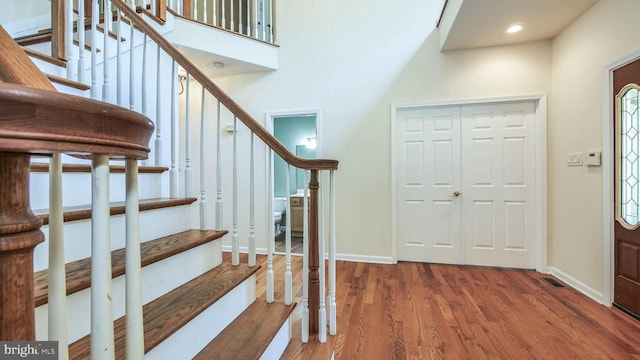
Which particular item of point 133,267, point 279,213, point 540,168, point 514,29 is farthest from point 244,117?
point 279,213

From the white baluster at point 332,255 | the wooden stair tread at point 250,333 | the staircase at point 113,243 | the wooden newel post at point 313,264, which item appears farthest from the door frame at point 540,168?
the wooden stair tread at point 250,333

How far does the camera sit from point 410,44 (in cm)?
316

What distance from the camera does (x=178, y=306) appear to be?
46.6 inches

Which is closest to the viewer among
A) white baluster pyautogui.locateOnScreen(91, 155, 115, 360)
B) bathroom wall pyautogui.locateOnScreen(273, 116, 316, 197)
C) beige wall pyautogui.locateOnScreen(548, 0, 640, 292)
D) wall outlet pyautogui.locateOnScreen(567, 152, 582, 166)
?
white baluster pyautogui.locateOnScreen(91, 155, 115, 360)

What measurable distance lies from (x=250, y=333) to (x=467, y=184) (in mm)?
2736

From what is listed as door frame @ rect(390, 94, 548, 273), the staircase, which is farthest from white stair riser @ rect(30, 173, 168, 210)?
door frame @ rect(390, 94, 548, 273)

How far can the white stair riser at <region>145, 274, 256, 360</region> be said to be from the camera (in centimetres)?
103

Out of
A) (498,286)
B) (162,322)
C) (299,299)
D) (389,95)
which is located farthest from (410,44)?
(162,322)

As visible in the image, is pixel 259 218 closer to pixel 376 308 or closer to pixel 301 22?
pixel 376 308

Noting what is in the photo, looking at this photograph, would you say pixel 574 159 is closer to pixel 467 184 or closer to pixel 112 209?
pixel 467 184

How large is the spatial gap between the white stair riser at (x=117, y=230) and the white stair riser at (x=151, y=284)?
0.19 m

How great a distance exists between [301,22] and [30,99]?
370 centimetres

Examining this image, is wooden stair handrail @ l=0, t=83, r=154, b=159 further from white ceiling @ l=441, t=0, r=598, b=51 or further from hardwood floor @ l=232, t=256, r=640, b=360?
white ceiling @ l=441, t=0, r=598, b=51

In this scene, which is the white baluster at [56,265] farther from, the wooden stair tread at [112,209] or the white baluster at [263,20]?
the white baluster at [263,20]
